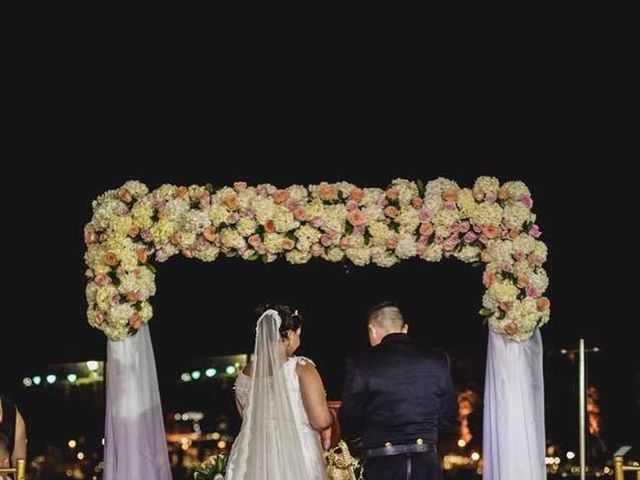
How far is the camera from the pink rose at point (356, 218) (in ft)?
28.6

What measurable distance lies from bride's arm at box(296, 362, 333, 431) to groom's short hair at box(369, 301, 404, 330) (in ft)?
2.01

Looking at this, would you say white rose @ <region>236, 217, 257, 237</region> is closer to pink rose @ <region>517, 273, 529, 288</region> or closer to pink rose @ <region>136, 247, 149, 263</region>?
pink rose @ <region>136, 247, 149, 263</region>

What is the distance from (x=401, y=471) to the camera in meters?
7.90

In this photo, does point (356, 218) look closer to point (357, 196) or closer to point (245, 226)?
point (357, 196)

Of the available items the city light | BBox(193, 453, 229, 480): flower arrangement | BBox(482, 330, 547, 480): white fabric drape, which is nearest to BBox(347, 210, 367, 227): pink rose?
BBox(482, 330, 547, 480): white fabric drape

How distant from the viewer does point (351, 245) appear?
875 cm

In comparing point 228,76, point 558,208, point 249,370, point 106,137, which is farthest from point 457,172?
point 249,370

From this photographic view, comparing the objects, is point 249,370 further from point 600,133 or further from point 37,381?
point 37,381

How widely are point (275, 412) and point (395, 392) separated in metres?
0.88

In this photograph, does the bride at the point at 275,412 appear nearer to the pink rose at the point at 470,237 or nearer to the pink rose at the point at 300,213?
the pink rose at the point at 300,213

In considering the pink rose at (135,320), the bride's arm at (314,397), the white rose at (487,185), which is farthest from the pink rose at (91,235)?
the white rose at (487,185)

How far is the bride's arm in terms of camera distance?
27.2 ft

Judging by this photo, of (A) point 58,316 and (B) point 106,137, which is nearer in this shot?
(B) point 106,137

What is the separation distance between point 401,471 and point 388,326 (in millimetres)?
930
